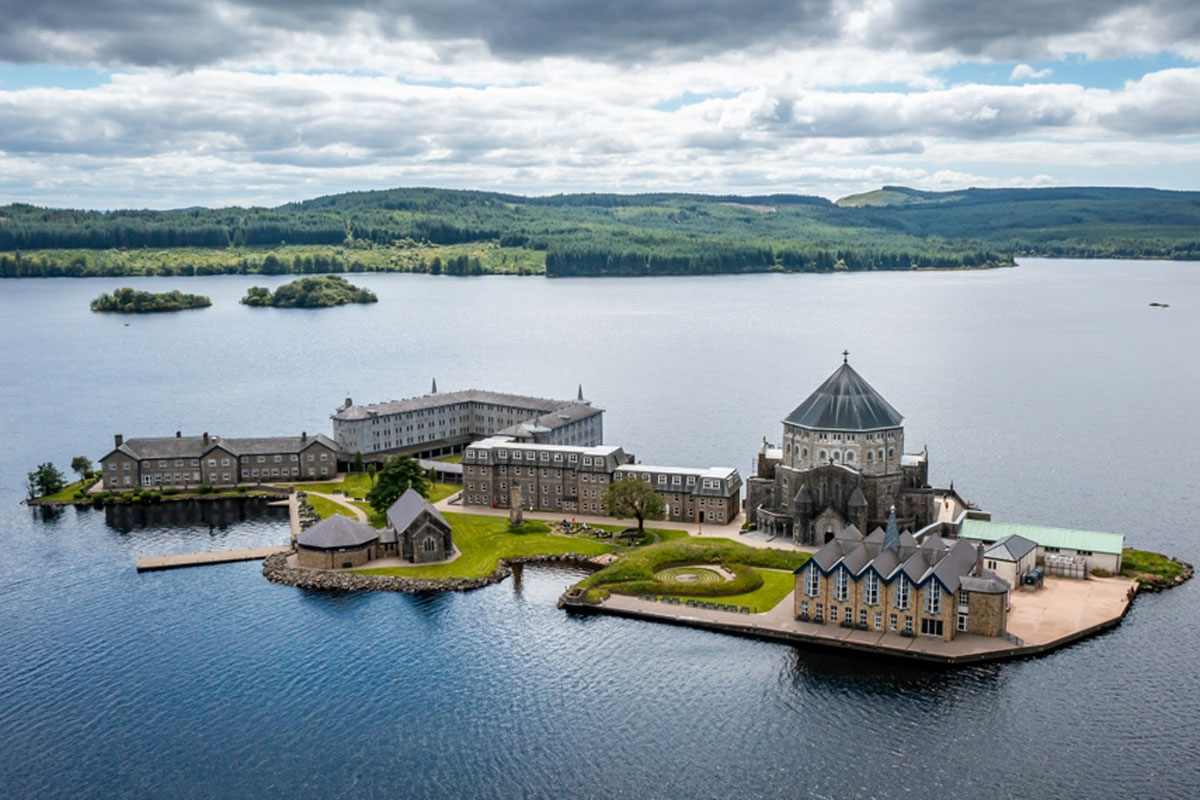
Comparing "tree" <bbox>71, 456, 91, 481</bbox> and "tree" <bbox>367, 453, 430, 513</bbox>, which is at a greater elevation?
"tree" <bbox>367, 453, 430, 513</bbox>

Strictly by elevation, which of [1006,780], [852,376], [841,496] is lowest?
[1006,780]

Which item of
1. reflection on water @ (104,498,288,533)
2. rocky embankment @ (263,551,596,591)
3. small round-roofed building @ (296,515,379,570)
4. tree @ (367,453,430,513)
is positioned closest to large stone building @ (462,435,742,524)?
tree @ (367,453,430,513)

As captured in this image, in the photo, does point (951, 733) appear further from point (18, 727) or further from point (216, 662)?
point (18, 727)

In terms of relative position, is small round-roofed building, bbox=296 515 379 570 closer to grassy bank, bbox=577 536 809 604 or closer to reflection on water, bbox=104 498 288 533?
reflection on water, bbox=104 498 288 533

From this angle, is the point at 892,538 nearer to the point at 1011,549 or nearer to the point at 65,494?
the point at 1011,549

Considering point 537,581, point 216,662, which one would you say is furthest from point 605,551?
point 216,662
